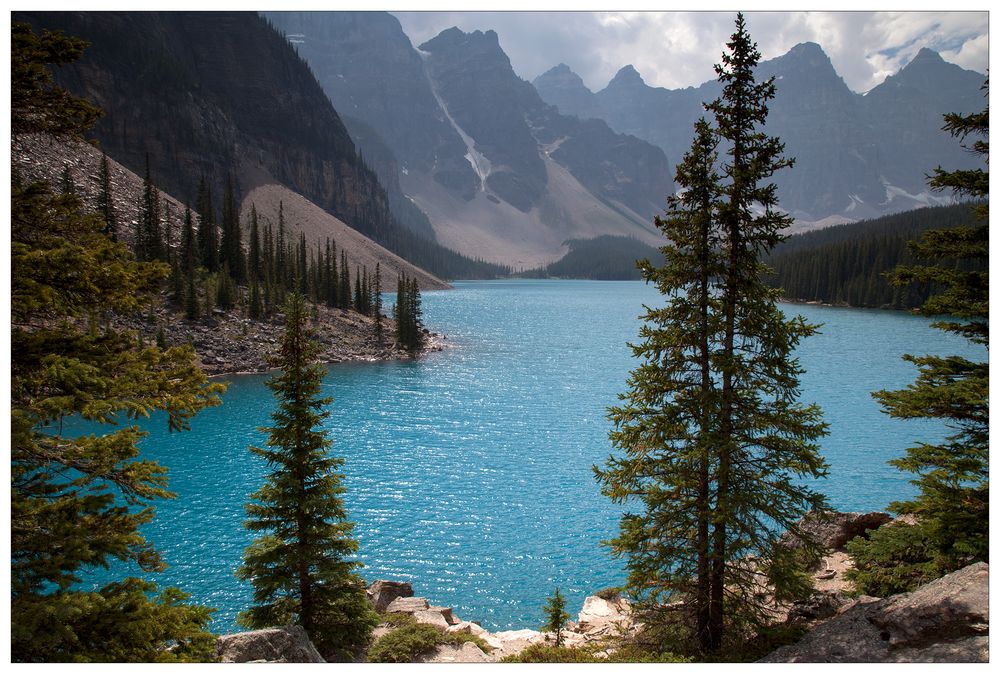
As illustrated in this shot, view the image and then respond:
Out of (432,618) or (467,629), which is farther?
(432,618)

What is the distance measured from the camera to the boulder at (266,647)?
1032cm

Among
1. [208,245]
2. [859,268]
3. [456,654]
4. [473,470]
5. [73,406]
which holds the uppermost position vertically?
[859,268]

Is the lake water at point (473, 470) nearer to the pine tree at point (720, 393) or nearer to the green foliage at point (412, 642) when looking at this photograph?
the pine tree at point (720, 393)

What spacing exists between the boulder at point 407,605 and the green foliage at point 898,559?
13310 mm

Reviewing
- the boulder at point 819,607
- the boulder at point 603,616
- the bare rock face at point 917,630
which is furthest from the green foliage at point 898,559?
the boulder at point 603,616

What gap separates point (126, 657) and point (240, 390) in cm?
5108

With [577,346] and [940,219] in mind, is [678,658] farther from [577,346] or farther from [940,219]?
[940,219]

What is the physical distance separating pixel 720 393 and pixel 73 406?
11.7m

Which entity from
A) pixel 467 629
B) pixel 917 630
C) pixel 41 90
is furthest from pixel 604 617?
pixel 41 90

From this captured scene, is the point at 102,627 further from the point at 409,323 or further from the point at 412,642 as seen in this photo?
the point at 409,323

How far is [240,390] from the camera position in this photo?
5344 cm

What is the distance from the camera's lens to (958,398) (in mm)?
10570

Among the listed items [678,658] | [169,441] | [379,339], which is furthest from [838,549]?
[379,339]

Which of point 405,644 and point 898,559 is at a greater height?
point 898,559
